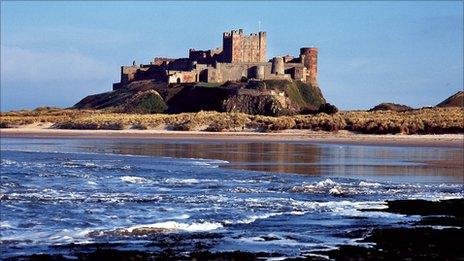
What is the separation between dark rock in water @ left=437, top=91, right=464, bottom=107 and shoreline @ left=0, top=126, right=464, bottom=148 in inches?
946

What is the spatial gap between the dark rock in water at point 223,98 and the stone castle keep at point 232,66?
84.1 inches

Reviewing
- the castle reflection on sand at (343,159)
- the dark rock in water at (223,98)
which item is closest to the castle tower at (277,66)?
the dark rock in water at (223,98)

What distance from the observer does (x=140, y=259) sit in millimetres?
7414

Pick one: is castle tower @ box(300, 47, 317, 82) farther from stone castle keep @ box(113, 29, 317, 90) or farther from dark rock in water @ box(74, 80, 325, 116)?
dark rock in water @ box(74, 80, 325, 116)

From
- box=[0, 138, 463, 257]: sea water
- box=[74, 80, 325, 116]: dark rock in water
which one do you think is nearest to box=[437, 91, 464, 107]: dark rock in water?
box=[74, 80, 325, 116]: dark rock in water

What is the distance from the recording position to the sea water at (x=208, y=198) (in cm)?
876

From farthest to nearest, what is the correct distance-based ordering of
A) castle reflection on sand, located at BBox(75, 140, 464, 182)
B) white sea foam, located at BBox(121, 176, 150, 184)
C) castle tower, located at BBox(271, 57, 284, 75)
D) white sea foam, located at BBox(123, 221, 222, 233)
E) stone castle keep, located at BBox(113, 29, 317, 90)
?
stone castle keep, located at BBox(113, 29, 317, 90) < castle tower, located at BBox(271, 57, 284, 75) < castle reflection on sand, located at BBox(75, 140, 464, 182) < white sea foam, located at BBox(121, 176, 150, 184) < white sea foam, located at BBox(123, 221, 222, 233)

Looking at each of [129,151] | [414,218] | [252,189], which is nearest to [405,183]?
[252,189]

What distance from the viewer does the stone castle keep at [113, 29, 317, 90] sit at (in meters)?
71.1

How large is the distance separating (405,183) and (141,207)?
19.6 feet

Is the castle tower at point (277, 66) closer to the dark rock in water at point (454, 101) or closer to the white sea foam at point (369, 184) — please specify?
the dark rock in water at point (454, 101)

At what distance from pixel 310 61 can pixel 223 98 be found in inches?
637

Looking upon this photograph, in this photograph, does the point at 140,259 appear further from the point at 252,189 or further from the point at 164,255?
the point at 252,189

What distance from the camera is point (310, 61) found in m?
73.9
